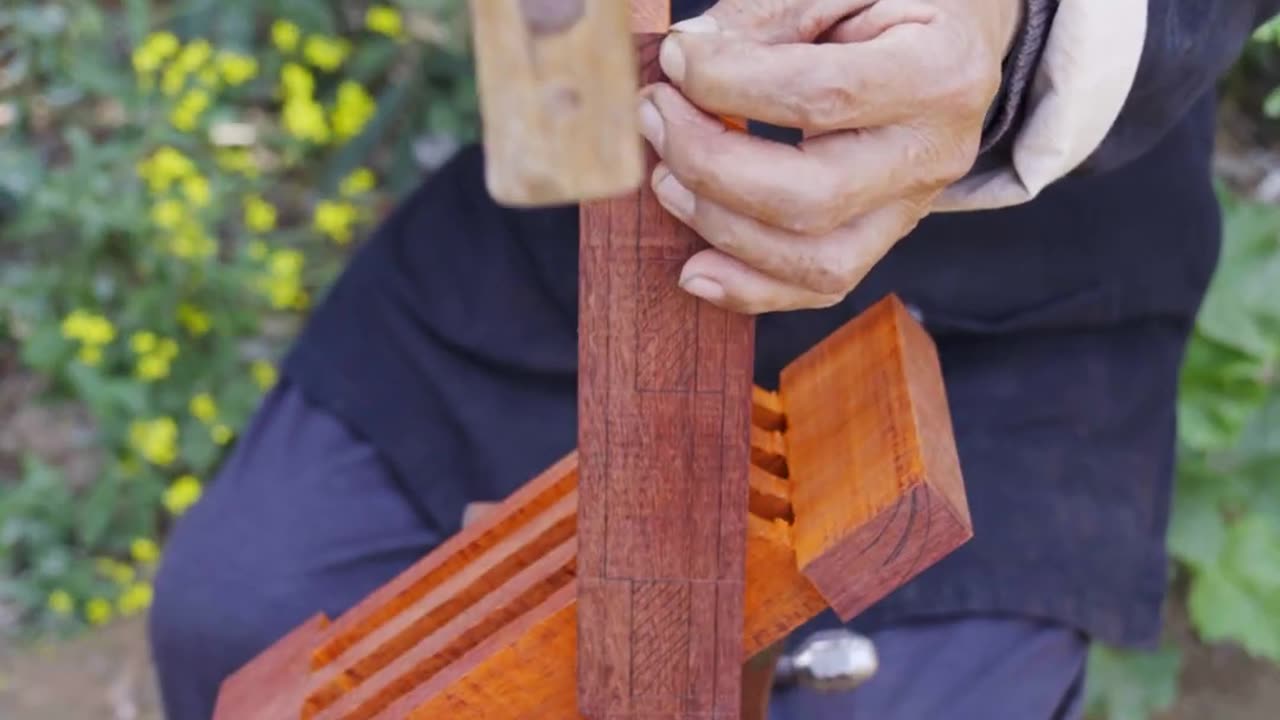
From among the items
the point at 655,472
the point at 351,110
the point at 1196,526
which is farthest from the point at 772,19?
the point at 351,110

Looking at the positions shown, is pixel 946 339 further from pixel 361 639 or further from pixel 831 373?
pixel 361 639

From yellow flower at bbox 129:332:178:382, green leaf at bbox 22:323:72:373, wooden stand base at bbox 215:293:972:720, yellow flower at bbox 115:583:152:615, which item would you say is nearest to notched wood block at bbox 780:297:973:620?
wooden stand base at bbox 215:293:972:720

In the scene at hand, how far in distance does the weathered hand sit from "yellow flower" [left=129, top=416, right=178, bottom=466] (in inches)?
58.7

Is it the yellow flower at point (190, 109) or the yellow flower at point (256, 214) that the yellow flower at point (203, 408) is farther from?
the yellow flower at point (190, 109)

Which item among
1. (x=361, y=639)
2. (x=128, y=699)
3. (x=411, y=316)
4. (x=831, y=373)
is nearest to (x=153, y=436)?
(x=128, y=699)

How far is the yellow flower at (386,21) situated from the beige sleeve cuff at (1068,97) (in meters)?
1.28

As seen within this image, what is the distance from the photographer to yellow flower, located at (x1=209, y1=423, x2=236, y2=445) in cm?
195

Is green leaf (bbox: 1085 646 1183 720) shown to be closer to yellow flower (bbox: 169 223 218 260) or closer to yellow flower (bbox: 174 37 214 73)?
yellow flower (bbox: 169 223 218 260)

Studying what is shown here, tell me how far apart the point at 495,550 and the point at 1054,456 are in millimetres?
480

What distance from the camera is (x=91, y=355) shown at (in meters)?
1.90

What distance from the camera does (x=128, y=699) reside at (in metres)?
2.07

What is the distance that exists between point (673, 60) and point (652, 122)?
0.03 m

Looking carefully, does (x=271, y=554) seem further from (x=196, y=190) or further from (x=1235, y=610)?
(x=1235, y=610)

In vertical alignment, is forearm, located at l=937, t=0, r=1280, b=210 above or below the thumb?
below
